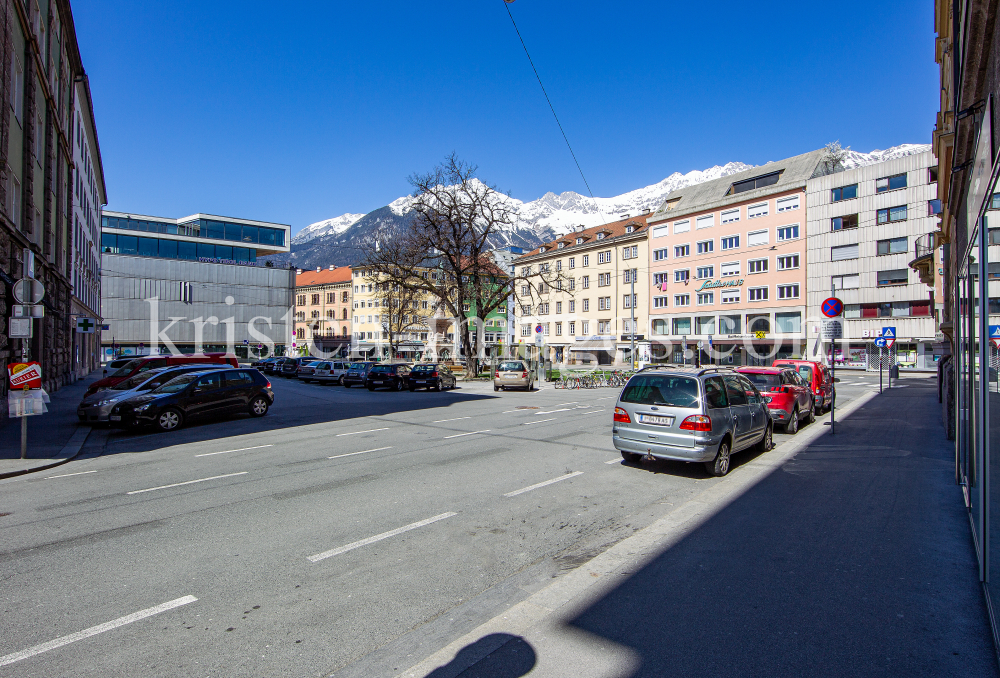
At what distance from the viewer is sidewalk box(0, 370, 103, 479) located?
31.1 ft

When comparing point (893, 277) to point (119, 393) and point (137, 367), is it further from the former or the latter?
point (119, 393)

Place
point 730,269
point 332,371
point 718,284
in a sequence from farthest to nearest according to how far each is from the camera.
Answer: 1. point 718,284
2. point 730,269
3. point 332,371

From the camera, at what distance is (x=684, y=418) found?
8.19 m

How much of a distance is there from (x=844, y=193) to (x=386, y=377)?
44.6 m

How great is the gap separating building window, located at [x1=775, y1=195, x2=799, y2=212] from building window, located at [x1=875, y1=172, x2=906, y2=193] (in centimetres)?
635

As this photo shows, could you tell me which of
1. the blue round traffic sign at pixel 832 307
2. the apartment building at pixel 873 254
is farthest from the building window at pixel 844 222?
the blue round traffic sign at pixel 832 307

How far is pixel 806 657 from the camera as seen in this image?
131 inches

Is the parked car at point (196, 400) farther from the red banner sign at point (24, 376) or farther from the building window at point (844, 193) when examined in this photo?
the building window at point (844, 193)

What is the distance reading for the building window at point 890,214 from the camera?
153 feet

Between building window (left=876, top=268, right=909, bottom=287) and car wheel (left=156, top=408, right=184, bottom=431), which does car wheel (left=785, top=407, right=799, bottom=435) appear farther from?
building window (left=876, top=268, right=909, bottom=287)

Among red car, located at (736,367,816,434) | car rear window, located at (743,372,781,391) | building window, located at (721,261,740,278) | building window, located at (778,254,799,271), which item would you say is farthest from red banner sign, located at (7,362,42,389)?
building window, located at (721,261,740,278)

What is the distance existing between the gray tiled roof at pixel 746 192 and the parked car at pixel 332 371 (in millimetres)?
41524

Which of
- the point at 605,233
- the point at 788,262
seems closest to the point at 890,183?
the point at 788,262

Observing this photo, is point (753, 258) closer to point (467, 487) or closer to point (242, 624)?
point (467, 487)
